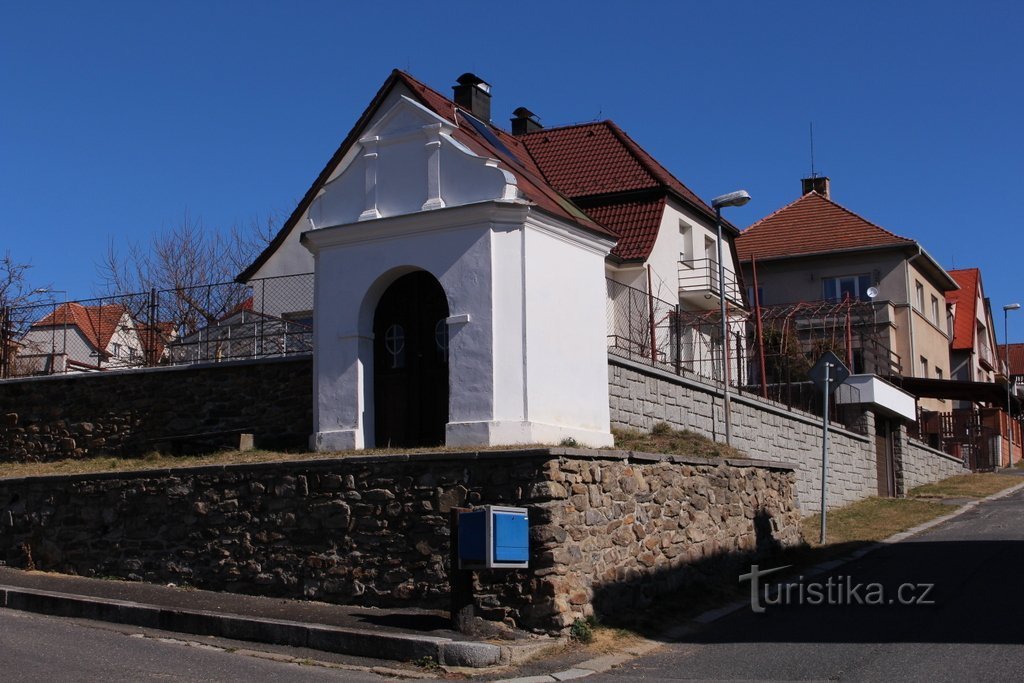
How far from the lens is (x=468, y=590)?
10766 mm

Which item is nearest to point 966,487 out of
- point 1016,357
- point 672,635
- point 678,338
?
point 678,338

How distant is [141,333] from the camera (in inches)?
796

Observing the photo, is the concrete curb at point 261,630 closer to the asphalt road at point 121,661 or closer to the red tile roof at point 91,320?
the asphalt road at point 121,661

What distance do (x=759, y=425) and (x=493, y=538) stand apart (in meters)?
12.7

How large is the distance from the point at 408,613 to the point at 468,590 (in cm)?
108

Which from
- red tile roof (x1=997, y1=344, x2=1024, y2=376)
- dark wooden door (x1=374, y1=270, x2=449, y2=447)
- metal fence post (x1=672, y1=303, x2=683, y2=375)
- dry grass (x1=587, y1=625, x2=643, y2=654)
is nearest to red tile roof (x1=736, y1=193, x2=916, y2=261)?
metal fence post (x1=672, y1=303, x2=683, y2=375)

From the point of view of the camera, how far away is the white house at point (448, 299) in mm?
14164

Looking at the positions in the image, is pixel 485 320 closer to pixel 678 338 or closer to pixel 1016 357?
pixel 678 338

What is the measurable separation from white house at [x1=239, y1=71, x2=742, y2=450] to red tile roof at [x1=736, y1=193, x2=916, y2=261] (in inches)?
1110

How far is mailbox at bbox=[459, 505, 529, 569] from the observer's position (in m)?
10.4

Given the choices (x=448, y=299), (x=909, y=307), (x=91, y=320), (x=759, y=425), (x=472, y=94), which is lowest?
(x=759, y=425)

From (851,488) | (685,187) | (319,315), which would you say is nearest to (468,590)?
(319,315)

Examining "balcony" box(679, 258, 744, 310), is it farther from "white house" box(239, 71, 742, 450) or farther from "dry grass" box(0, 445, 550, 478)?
"dry grass" box(0, 445, 550, 478)

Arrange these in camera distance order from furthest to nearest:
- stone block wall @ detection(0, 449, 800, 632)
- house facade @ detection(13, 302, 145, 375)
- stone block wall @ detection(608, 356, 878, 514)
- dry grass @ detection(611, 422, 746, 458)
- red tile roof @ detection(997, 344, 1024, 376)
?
red tile roof @ detection(997, 344, 1024, 376)
house facade @ detection(13, 302, 145, 375)
stone block wall @ detection(608, 356, 878, 514)
dry grass @ detection(611, 422, 746, 458)
stone block wall @ detection(0, 449, 800, 632)
